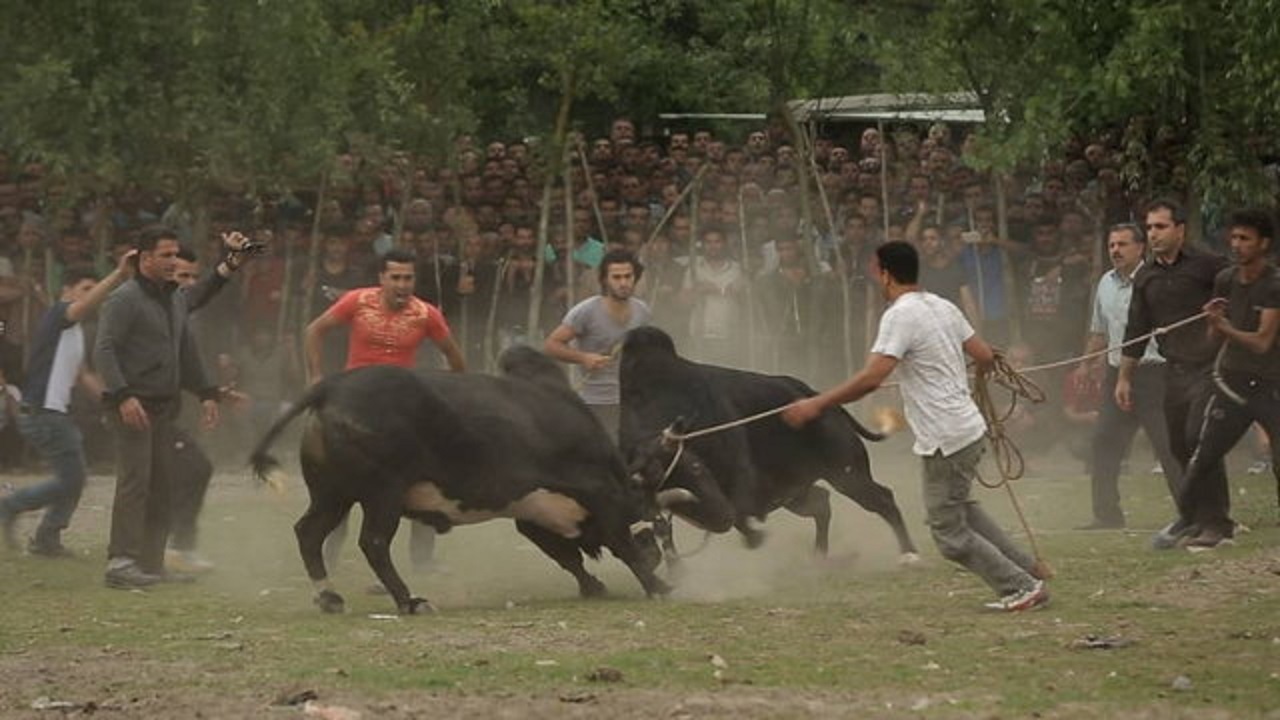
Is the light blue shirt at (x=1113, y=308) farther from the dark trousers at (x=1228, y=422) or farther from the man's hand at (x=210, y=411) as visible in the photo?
the man's hand at (x=210, y=411)

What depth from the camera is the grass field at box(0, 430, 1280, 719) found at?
938 centimetres

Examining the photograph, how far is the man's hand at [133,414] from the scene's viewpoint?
1394 cm

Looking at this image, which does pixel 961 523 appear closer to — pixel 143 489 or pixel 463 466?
pixel 463 466

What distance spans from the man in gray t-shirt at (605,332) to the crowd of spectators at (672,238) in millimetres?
5363

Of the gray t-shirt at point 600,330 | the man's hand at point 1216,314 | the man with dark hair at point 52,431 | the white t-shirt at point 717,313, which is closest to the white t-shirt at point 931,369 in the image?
the man's hand at point 1216,314

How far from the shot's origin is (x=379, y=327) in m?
14.2

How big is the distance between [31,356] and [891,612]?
6412 millimetres

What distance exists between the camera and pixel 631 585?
14.0 meters

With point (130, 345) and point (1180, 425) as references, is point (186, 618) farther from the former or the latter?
point (1180, 425)

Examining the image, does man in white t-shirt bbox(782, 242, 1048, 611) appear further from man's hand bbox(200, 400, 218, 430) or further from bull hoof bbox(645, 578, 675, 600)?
man's hand bbox(200, 400, 218, 430)

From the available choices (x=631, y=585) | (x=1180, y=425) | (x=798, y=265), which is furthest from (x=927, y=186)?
(x=631, y=585)

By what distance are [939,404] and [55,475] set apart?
21.1ft

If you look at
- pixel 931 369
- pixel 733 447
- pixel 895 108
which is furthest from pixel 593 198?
pixel 931 369

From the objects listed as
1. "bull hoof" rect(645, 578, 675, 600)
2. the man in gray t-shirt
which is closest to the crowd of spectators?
the man in gray t-shirt
